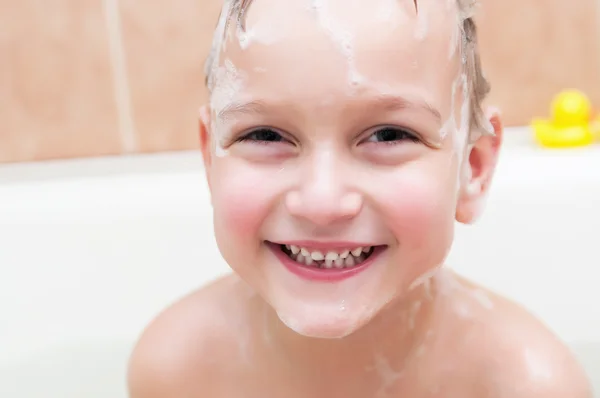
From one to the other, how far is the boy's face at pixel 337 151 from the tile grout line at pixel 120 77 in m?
0.72

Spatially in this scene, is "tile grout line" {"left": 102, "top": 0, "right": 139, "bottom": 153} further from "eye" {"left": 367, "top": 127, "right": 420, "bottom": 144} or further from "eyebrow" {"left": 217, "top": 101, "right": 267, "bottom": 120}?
"eye" {"left": 367, "top": 127, "right": 420, "bottom": 144}

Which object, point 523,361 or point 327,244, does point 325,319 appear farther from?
point 523,361

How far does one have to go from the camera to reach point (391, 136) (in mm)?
605

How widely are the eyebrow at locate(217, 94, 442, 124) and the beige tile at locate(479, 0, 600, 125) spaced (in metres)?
0.81

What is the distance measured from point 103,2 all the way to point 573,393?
3.23 ft

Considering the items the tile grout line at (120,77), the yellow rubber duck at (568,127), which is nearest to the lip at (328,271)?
the yellow rubber duck at (568,127)

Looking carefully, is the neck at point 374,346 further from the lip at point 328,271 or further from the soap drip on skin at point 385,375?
the lip at point 328,271

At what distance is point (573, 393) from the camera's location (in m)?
0.76

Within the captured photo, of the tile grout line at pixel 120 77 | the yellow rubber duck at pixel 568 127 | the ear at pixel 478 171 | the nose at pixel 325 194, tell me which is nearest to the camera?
the nose at pixel 325 194

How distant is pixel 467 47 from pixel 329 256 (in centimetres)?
23

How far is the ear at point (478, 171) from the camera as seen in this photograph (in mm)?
717

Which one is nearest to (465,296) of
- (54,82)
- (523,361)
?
(523,361)

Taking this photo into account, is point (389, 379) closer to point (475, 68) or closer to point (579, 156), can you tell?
point (475, 68)

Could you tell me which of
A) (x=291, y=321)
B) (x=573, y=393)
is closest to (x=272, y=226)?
(x=291, y=321)
